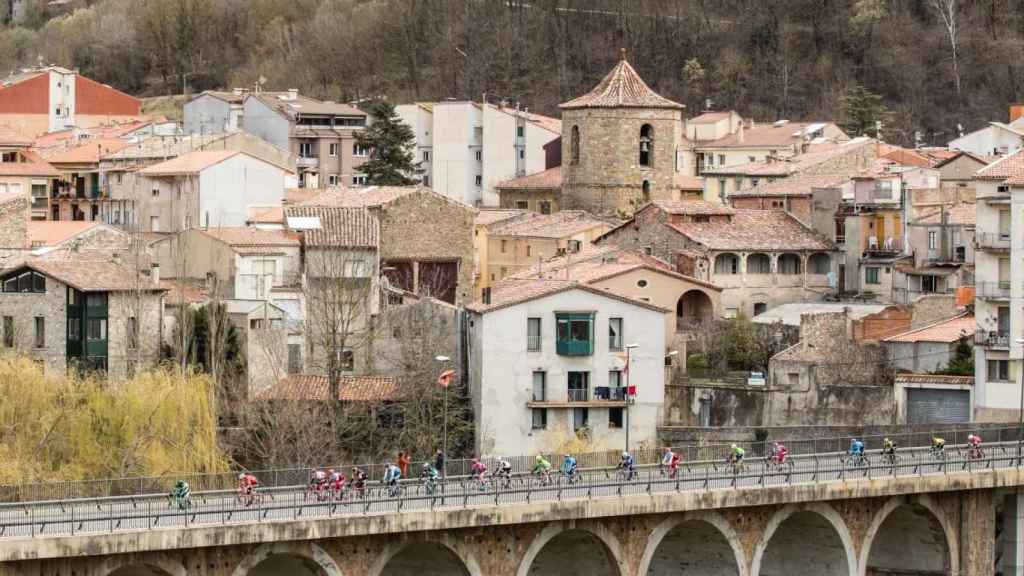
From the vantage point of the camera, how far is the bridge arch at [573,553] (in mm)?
63344

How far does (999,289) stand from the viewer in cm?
8200

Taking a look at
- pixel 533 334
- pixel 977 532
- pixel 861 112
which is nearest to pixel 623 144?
pixel 533 334

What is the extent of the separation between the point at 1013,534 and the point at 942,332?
1138 cm

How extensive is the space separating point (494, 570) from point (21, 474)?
38.5 feet

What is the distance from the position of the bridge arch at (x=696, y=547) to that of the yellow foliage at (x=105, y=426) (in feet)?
36.6

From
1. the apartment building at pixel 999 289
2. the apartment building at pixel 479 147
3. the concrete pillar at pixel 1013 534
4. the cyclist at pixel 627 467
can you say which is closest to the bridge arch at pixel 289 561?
the cyclist at pixel 627 467

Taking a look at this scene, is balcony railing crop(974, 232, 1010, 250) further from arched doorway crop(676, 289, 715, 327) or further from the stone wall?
the stone wall

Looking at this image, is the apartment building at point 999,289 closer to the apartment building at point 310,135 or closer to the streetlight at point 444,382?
the streetlight at point 444,382

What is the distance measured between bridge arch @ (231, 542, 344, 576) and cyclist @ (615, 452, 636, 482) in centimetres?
768

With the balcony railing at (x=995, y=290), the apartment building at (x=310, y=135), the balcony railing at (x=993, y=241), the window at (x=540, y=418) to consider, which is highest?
the apartment building at (x=310, y=135)

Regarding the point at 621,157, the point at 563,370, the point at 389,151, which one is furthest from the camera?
the point at 389,151

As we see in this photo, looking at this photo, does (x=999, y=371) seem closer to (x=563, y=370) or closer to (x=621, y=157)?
(x=563, y=370)

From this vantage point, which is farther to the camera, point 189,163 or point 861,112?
point 861,112

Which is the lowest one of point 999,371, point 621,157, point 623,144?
point 999,371
